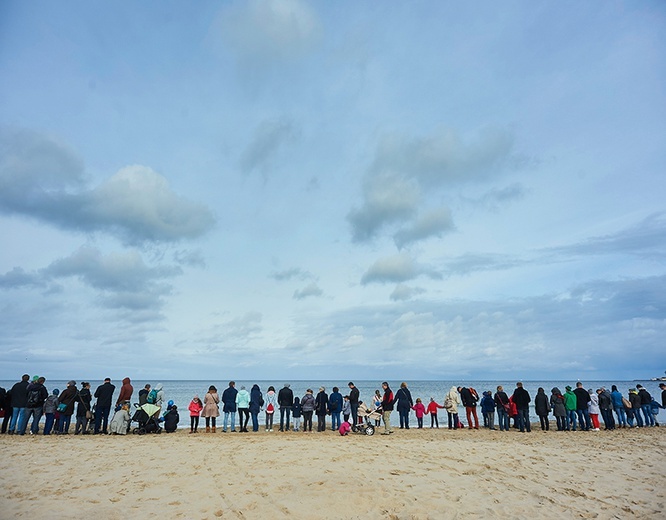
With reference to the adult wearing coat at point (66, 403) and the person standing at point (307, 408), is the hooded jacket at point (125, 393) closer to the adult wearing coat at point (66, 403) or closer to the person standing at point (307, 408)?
the adult wearing coat at point (66, 403)

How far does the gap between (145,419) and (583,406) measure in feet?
56.1

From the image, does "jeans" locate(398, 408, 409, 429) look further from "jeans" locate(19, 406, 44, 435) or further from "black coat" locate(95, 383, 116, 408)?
"jeans" locate(19, 406, 44, 435)

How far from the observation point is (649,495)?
812 centimetres

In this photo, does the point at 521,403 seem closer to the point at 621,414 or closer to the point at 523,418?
the point at 523,418

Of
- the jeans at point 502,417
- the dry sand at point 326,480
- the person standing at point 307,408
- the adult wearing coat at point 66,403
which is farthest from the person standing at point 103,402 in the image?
the jeans at point 502,417

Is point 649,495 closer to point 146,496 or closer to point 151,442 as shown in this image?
point 146,496

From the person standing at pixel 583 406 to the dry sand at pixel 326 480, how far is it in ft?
18.2

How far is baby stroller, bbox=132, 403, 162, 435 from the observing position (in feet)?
49.8

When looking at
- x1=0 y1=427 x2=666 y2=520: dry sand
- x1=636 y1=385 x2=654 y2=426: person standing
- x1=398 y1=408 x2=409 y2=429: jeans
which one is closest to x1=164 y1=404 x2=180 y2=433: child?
x1=0 y1=427 x2=666 y2=520: dry sand

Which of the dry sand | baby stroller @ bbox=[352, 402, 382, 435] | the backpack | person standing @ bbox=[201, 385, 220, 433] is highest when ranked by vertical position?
the backpack

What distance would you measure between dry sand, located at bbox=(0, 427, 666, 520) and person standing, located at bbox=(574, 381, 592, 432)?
5.56m

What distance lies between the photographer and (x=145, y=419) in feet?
50.1

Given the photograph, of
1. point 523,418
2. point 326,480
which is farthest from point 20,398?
point 523,418

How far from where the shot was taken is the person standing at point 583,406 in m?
17.6
